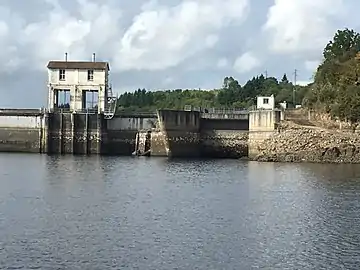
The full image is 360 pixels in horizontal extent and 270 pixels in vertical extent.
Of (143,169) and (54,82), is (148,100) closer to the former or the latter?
(54,82)

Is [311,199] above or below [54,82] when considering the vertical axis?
below

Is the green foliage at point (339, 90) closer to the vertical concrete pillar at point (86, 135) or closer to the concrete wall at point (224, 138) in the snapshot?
the concrete wall at point (224, 138)

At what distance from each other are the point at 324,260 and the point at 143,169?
136ft

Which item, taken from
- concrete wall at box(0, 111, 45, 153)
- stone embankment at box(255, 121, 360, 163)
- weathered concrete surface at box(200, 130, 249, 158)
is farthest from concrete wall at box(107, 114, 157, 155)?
stone embankment at box(255, 121, 360, 163)

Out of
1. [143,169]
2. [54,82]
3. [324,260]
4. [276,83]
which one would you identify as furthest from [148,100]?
[324,260]

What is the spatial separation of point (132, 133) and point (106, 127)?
3443mm

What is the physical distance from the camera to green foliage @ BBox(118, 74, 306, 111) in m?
148

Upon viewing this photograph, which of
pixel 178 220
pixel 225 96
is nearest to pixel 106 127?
pixel 178 220

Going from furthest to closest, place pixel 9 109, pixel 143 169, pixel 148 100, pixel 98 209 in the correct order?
pixel 148 100, pixel 9 109, pixel 143 169, pixel 98 209

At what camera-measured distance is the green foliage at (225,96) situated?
487 ft

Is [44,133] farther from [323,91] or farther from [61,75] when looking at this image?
[323,91]

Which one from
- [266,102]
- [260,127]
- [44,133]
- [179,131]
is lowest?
[44,133]

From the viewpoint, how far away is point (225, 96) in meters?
166

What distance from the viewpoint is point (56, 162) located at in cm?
7269
